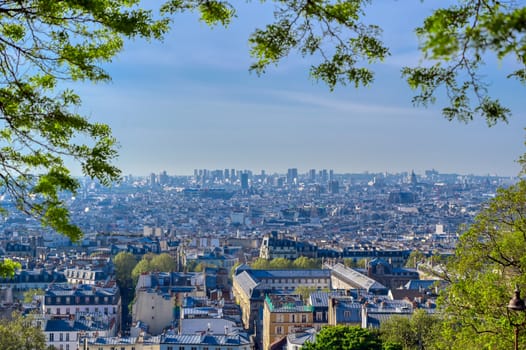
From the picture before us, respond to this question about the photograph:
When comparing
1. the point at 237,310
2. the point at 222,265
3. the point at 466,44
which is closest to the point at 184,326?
the point at 237,310

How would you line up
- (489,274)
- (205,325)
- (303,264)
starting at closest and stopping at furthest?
(489,274) < (205,325) < (303,264)

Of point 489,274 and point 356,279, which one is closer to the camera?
point 489,274

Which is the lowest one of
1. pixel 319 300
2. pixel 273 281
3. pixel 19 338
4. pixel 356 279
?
pixel 273 281

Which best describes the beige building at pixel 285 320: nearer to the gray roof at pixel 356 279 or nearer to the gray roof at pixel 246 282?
the gray roof at pixel 246 282

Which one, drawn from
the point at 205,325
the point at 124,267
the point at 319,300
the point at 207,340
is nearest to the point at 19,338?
the point at 207,340

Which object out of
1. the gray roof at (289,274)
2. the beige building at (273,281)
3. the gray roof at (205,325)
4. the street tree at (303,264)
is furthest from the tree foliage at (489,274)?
the street tree at (303,264)

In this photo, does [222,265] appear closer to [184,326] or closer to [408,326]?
[184,326]

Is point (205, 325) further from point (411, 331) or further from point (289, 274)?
point (289, 274)

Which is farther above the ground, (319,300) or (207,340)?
(319,300)
